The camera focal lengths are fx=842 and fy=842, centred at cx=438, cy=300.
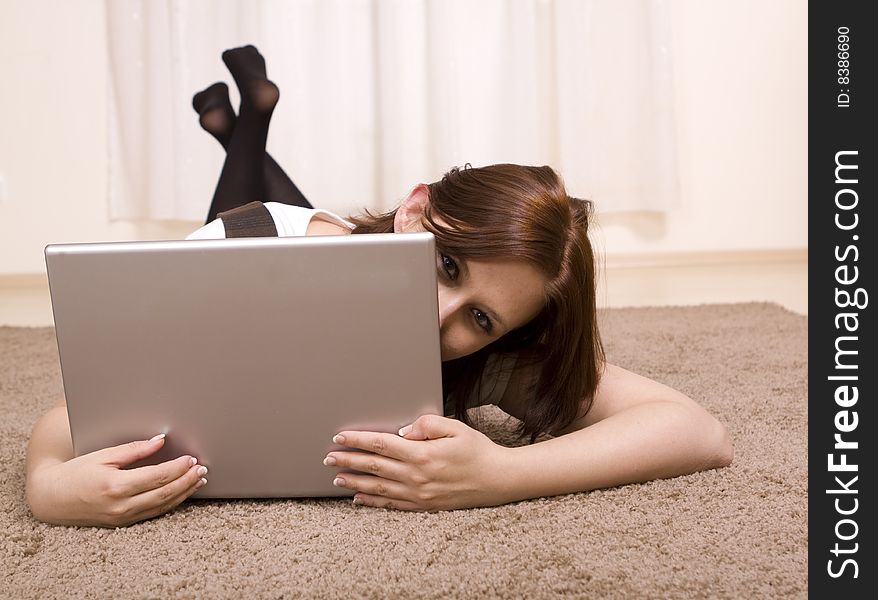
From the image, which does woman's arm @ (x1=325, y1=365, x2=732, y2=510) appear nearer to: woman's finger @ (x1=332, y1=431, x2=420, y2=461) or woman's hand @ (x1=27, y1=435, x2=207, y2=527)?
woman's finger @ (x1=332, y1=431, x2=420, y2=461)

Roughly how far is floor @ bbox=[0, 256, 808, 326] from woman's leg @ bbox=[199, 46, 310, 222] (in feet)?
3.43

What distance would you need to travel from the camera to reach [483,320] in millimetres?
972

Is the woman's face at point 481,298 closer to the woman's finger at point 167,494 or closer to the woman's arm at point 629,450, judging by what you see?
the woman's arm at point 629,450

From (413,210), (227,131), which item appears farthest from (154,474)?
(227,131)

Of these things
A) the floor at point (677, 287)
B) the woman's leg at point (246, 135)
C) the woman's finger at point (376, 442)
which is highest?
the woman's leg at point (246, 135)

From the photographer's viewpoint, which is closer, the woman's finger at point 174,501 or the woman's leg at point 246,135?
the woman's finger at point 174,501

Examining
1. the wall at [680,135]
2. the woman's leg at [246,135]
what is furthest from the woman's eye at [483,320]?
the wall at [680,135]

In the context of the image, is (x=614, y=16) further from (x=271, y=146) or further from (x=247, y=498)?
(x=247, y=498)

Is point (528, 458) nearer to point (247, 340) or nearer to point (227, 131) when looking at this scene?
point (247, 340)
